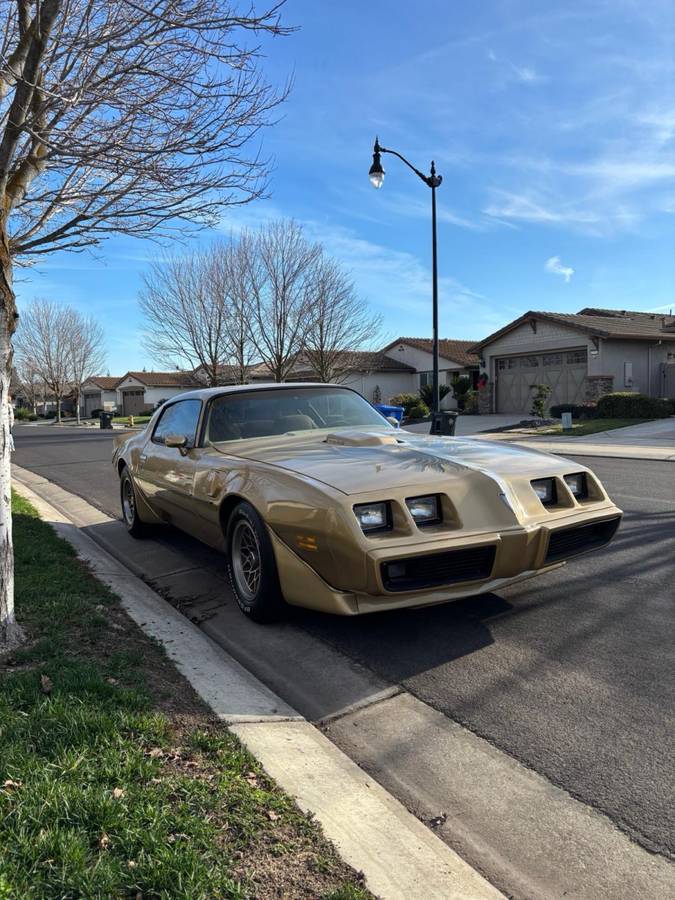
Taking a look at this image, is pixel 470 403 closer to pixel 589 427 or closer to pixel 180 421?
pixel 589 427

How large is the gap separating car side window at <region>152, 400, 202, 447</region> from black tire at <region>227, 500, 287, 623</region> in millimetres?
1164

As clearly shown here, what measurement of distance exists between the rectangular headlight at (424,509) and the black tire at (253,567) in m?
0.88

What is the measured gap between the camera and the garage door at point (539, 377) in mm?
27734

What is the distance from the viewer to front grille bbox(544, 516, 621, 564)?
3852 millimetres

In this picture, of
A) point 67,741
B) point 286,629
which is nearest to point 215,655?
point 286,629

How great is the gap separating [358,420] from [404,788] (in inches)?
129

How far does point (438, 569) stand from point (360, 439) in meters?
1.31

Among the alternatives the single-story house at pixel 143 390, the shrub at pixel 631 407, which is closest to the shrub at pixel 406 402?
the shrub at pixel 631 407

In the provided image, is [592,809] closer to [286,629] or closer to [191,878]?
[191,878]

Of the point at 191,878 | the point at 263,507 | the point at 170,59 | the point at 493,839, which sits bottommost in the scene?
the point at 493,839

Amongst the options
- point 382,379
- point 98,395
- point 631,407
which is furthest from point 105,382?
point 631,407

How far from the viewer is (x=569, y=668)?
11.2ft

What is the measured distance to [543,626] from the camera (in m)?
3.96

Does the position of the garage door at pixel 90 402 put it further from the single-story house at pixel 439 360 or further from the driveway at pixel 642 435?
the driveway at pixel 642 435
